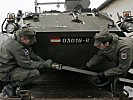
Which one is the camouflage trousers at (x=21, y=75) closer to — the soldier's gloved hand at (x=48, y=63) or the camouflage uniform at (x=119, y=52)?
the soldier's gloved hand at (x=48, y=63)

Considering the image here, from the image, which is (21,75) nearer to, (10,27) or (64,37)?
(64,37)

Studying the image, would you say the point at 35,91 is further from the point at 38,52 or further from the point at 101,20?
the point at 101,20

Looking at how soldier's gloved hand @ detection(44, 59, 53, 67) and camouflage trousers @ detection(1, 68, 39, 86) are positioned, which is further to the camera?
soldier's gloved hand @ detection(44, 59, 53, 67)

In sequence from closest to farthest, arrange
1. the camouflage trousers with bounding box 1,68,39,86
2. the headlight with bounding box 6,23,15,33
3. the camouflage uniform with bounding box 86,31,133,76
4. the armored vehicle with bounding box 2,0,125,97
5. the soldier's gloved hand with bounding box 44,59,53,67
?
the camouflage uniform with bounding box 86,31,133,76, the camouflage trousers with bounding box 1,68,39,86, the soldier's gloved hand with bounding box 44,59,53,67, the armored vehicle with bounding box 2,0,125,97, the headlight with bounding box 6,23,15,33

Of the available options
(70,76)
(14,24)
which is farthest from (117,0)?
(14,24)

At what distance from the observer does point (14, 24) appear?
5688 mm

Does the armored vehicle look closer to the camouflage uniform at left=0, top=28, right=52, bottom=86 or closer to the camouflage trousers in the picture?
the camouflage uniform at left=0, top=28, right=52, bottom=86

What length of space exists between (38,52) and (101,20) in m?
1.36

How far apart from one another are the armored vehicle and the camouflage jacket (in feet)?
1.40

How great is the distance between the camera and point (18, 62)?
190 inches

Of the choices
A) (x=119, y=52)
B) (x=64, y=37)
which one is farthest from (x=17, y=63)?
(x=119, y=52)

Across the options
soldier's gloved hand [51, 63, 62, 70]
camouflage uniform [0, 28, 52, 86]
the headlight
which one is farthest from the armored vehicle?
camouflage uniform [0, 28, 52, 86]

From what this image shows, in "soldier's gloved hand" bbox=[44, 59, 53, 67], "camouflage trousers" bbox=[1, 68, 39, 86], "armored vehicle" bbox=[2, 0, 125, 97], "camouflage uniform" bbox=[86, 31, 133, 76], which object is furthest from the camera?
"armored vehicle" bbox=[2, 0, 125, 97]

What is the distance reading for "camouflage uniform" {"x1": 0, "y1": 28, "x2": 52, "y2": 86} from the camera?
15.6 feet
